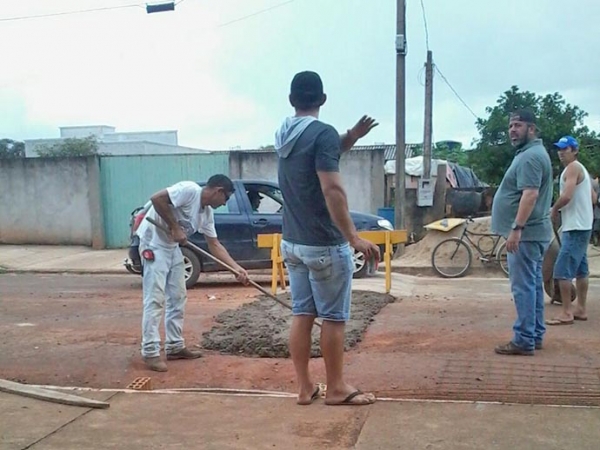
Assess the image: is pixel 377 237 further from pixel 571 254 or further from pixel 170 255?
pixel 170 255

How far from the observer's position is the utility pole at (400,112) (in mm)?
13422

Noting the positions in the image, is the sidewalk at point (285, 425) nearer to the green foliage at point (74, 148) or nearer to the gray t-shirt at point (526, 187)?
the gray t-shirt at point (526, 187)

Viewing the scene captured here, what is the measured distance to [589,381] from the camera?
471 cm

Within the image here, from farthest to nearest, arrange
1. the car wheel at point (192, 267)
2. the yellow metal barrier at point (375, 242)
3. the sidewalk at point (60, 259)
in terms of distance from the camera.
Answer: the sidewalk at point (60, 259) < the car wheel at point (192, 267) < the yellow metal barrier at point (375, 242)

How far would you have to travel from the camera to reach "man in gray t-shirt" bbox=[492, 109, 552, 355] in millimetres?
5309

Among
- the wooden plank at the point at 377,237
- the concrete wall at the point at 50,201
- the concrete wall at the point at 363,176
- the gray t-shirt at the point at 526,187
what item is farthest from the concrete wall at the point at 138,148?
the gray t-shirt at the point at 526,187

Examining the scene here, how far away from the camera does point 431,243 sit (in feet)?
42.8

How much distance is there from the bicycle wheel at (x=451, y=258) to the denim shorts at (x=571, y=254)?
4.96 m

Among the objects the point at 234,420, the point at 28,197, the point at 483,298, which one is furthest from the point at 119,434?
the point at 28,197

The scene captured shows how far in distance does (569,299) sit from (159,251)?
397 cm

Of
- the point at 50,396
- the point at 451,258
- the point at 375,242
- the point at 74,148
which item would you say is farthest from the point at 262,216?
the point at 74,148

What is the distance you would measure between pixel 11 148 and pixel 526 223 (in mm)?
43894

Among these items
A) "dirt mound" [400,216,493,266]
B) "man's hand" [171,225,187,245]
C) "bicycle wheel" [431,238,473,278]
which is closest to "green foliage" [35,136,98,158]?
"dirt mound" [400,216,493,266]

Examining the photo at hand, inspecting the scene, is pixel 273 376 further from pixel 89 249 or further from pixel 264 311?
pixel 89 249
